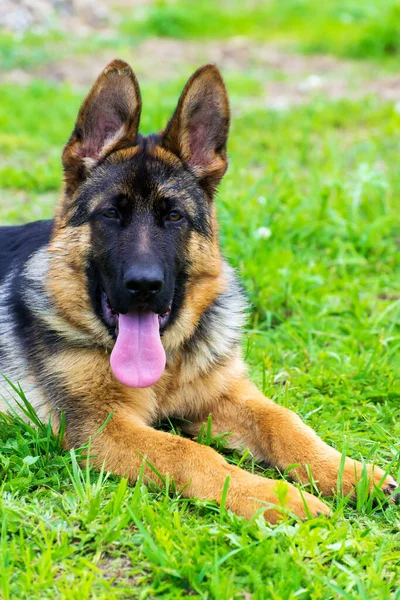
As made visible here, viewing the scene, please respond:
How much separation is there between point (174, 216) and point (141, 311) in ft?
1.76

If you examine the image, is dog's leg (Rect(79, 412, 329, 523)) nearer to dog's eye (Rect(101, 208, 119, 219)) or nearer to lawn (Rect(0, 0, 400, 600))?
lawn (Rect(0, 0, 400, 600))

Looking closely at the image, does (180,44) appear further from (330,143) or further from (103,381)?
(103,381)

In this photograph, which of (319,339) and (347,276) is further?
(347,276)

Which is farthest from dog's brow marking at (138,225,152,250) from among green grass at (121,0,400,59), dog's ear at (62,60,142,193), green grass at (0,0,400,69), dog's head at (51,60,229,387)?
green grass at (121,0,400,59)

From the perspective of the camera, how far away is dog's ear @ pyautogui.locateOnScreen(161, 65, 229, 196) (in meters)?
3.79

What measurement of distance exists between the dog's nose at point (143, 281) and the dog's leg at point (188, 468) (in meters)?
0.65

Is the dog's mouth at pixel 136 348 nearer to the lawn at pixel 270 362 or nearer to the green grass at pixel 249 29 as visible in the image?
the lawn at pixel 270 362

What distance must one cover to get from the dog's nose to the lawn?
0.84 metres

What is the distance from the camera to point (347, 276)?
578 centimetres

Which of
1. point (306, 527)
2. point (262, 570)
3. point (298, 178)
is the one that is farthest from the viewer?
point (298, 178)

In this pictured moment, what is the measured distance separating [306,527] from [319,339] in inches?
88.4

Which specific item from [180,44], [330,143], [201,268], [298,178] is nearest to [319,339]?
[201,268]

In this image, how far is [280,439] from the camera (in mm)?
3650

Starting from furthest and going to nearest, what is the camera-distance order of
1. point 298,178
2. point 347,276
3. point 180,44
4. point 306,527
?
point 180,44
point 298,178
point 347,276
point 306,527
